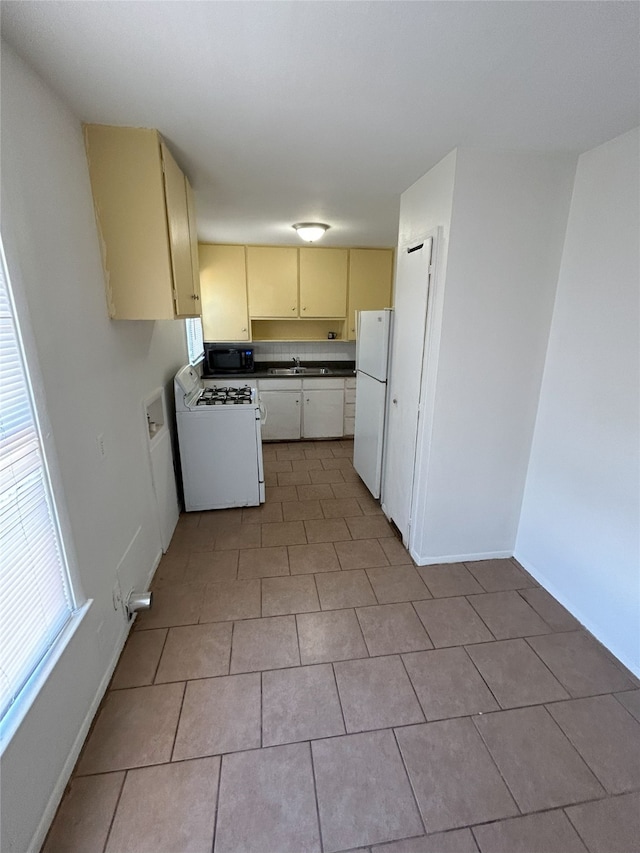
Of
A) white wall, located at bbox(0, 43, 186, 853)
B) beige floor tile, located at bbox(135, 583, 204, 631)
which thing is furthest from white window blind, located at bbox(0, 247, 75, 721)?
beige floor tile, located at bbox(135, 583, 204, 631)

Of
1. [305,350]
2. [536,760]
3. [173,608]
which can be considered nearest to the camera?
[536,760]

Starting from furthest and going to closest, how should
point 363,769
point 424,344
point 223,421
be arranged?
point 223,421 → point 424,344 → point 363,769

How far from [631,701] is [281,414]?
3643 mm

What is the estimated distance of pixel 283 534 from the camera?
2.72m

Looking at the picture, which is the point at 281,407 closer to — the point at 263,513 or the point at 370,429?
the point at 370,429


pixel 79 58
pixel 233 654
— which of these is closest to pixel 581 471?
Answer: pixel 233 654

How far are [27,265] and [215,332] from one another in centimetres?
331

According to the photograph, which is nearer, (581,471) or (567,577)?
(581,471)

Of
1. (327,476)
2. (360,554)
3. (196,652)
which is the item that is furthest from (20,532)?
(327,476)

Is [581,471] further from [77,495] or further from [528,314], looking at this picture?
[77,495]

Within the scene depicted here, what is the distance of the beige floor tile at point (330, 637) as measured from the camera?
175 centimetres

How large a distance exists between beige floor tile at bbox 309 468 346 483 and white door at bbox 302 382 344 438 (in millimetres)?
847

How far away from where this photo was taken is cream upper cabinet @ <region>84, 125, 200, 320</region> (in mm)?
1614

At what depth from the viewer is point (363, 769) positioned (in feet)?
4.29
